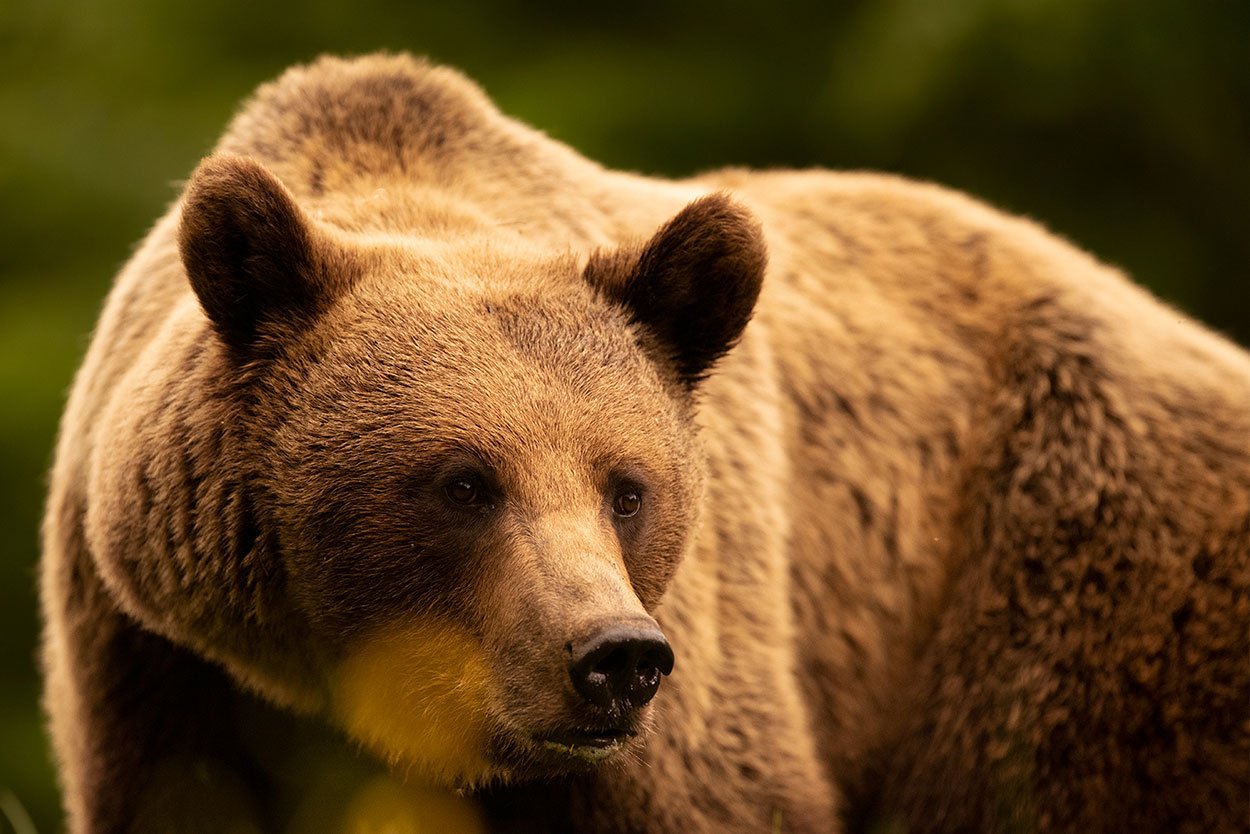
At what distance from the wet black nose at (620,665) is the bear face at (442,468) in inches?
0.5

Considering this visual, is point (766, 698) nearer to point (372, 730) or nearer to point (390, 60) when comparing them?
point (372, 730)

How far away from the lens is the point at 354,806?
4.18 meters

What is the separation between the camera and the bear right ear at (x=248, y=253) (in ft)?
11.6

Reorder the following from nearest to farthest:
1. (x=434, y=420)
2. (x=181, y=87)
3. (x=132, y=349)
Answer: (x=434, y=420) → (x=132, y=349) → (x=181, y=87)

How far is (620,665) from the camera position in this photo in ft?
10.7

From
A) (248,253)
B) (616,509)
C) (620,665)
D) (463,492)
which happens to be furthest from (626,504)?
(248,253)

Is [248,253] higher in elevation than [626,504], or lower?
higher

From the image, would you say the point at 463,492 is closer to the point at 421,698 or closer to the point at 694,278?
the point at 421,698

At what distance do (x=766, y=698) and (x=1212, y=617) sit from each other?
144cm

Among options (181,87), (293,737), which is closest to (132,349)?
(293,737)

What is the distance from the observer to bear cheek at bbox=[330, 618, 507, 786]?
3.64 m

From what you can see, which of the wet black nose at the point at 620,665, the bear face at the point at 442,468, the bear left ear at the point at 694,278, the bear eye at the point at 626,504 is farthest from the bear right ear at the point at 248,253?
the wet black nose at the point at 620,665

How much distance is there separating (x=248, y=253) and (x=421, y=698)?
3.51ft

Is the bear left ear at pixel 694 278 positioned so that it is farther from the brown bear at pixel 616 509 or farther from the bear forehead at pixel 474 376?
the bear forehead at pixel 474 376
